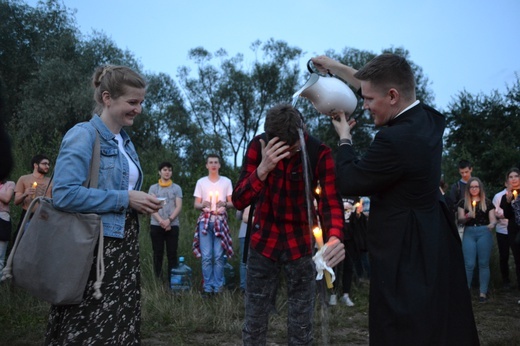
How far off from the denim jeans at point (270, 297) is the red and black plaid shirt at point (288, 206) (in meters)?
0.08

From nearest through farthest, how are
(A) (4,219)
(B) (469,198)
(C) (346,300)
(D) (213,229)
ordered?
(A) (4,219) < (C) (346,300) < (D) (213,229) < (B) (469,198)

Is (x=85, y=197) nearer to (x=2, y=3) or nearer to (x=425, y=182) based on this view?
(x=425, y=182)

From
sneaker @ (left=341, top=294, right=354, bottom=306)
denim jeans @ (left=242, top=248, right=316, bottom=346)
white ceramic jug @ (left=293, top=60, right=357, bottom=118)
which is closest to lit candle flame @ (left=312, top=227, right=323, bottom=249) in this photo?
denim jeans @ (left=242, top=248, right=316, bottom=346)

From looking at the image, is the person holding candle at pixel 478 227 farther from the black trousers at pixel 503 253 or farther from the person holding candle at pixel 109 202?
the person holding candle at pixel 109 202

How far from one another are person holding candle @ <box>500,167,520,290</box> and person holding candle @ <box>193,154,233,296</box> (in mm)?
4478

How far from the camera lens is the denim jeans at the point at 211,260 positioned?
787 centimetres

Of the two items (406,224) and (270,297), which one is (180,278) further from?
(406,224)

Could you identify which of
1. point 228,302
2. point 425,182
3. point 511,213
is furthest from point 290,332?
point 511,213

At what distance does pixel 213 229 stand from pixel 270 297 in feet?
15.3

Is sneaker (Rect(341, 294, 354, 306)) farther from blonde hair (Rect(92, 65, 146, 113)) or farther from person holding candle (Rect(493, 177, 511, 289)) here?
blonde hair (Rect(92, 65, 146, 113))

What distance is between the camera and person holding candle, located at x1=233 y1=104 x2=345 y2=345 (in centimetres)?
347

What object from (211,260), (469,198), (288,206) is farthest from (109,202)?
(469,198)

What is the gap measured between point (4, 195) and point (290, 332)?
5743mm

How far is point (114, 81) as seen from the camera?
287 cm
